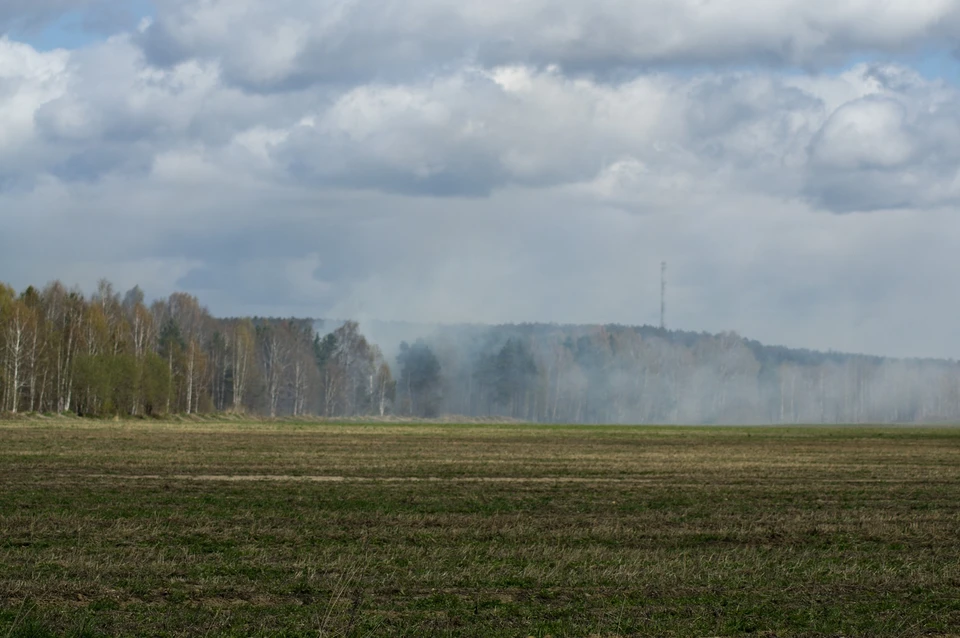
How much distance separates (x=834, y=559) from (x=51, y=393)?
98.2m

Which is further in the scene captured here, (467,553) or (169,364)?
(169,364)

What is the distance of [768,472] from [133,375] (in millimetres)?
75719

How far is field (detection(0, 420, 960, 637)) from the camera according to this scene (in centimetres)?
1318

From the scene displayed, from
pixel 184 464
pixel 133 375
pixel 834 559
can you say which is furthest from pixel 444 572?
pixel 133 375

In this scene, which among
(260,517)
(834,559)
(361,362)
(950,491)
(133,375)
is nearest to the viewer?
(834,559)

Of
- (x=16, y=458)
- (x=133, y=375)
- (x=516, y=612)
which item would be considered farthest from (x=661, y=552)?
(x=133, y=375)

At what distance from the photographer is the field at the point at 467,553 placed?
43.2 feet

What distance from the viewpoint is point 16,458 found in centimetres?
4225

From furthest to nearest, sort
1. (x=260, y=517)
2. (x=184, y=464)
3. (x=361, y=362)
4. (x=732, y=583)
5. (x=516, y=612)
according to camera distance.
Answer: (x=361, y=362), (x=184, y=464), (x=260, y=517), (x=732, y=583), (x=516, y=612)

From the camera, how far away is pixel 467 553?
18.6 m

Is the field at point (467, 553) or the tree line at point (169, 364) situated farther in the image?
the tree line at point (169, 364)

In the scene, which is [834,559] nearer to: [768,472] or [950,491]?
[950,491]

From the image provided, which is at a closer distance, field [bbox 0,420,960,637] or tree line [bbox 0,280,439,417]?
field [bbox 0,420,960,637]

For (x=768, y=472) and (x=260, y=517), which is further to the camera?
(x=768, y=472)
